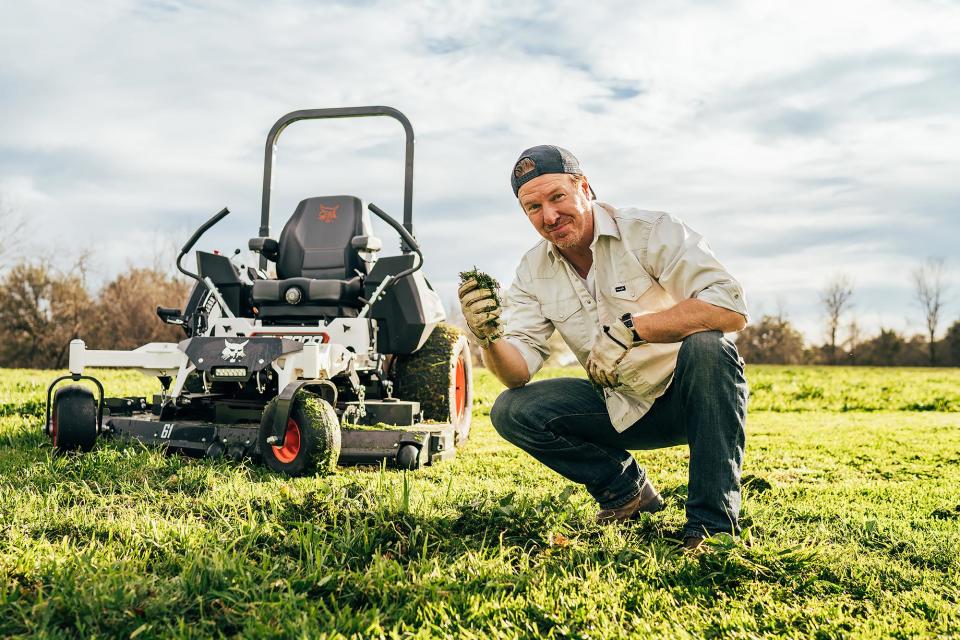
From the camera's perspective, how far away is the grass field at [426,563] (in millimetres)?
1979

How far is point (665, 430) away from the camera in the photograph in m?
3.01

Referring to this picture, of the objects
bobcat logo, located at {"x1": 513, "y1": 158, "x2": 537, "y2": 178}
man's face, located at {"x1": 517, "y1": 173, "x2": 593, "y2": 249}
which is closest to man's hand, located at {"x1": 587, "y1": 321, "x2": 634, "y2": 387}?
man's face, located at {"x1": 517, "y1": 173, "x2": 593, "y2": 249}

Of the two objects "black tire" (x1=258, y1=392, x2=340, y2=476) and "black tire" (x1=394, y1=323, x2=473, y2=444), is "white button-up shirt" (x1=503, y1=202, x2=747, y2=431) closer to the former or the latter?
"black tire" (x1=258, y1=392, x2=340, y2=476)

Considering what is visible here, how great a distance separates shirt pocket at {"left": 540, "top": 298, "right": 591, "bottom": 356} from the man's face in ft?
0.79

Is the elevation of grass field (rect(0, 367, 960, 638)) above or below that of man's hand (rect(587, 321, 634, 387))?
below

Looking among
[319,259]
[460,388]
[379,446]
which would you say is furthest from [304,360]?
[460,388]

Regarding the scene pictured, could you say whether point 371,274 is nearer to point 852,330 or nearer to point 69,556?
point 69,556

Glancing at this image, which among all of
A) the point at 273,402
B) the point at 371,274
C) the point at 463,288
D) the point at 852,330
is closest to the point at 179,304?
the point at 371,274

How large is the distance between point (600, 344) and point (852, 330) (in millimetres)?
33085

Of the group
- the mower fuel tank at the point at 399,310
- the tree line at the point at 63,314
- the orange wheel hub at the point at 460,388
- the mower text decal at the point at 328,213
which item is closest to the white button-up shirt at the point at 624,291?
the mower fuel tank at the point at 399,310

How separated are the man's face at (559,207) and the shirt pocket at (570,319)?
24 cm

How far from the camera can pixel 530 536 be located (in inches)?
103

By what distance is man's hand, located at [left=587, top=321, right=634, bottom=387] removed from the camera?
107 inches

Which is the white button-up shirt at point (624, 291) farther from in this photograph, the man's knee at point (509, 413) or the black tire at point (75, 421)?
the black tire at point (75, 421)
